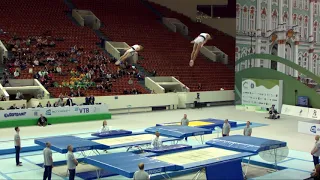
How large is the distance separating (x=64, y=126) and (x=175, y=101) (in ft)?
38.2

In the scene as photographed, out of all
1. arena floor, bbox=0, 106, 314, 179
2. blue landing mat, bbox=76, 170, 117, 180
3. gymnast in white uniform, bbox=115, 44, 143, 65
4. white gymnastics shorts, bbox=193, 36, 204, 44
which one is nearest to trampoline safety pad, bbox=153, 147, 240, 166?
arena floor, bbox=0, 106, 314, 179

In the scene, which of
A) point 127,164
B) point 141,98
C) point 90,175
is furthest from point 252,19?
point 127,164

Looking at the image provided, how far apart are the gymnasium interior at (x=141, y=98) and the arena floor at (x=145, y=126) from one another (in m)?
0.07

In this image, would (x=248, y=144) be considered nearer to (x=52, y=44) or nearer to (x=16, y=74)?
(x=16, y=74)

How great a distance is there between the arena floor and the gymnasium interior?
2.7 inches

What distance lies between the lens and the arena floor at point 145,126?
13.8m

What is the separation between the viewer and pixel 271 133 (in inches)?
848

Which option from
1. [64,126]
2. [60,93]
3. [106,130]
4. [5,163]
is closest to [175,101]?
[60,93]

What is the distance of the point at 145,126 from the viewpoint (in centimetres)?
2338

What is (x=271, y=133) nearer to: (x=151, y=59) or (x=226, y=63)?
(x=151, y=59)

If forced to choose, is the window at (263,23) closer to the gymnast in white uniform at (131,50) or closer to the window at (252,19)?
the window at (252,19)

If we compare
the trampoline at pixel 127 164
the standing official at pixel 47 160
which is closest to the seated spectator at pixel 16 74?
the standing official at pixel 47 160

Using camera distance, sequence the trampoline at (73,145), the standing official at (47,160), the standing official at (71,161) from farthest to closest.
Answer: the trampoline at (73,145), the standing official at (47,160), the standing official at (71,161)

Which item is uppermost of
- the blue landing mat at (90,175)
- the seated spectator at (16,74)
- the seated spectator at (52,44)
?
the seated spectator at (52,44)
